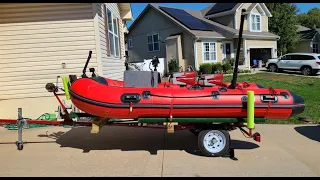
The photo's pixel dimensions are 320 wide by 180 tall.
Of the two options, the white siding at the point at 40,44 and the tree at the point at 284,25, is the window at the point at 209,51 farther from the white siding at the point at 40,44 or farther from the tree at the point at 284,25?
the white siding at the point at 40,44

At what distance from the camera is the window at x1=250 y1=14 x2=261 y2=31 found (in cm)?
2616

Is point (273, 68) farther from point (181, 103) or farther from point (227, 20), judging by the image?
point (181, 103)

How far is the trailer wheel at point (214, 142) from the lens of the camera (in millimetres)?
4777

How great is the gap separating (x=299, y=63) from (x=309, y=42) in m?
18.0

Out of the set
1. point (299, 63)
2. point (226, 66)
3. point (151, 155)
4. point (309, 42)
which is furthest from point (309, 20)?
point (151, 155)

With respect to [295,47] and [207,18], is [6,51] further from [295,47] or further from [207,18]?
[295,47]

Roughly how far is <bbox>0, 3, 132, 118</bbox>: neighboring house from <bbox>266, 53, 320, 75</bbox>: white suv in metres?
15.9

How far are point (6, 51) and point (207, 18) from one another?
72.4ft

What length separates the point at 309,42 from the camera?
1380 inches

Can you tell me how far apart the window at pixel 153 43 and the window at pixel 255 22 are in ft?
27.7

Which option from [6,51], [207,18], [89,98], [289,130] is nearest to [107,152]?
[89,98]

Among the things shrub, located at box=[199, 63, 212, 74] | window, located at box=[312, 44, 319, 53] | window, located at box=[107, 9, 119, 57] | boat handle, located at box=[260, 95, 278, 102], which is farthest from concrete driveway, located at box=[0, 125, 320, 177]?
window, located at box=[312, 44, 319, 53]

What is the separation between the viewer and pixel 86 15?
307 inches

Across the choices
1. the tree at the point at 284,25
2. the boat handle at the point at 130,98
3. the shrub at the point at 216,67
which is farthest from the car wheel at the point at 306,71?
the boat handle at the point at 130,98
